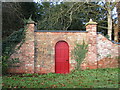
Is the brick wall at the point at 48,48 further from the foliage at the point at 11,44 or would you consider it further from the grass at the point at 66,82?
the grass at the point at 66,82

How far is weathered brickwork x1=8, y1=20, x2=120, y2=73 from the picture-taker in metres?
9.41

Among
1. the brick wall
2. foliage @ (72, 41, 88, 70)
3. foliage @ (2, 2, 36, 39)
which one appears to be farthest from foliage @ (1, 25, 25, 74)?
foliage @ (72, 41, 88, 70)

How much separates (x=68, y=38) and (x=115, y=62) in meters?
3.82

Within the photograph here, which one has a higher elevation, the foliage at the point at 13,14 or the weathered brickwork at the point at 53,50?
the foliage at the point at 13,14

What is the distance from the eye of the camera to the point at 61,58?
9664 millimetres

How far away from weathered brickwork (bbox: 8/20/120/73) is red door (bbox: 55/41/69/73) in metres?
0.22

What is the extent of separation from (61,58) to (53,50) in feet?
2.62

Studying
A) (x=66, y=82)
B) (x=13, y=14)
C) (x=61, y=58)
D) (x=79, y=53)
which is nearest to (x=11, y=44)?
(x=61, y=58)

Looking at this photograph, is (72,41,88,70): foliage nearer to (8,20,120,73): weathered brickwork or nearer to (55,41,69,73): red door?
(8,20,120,73): weathered brickwork

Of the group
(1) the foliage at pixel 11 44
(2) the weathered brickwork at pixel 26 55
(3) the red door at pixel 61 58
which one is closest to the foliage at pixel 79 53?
(3) the red door at pixel 61 58

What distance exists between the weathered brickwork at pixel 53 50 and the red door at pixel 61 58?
0.22 meters

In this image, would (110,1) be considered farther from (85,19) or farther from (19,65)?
(19,65)

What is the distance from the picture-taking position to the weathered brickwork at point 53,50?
9.41 m

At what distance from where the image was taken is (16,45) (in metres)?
9.34
